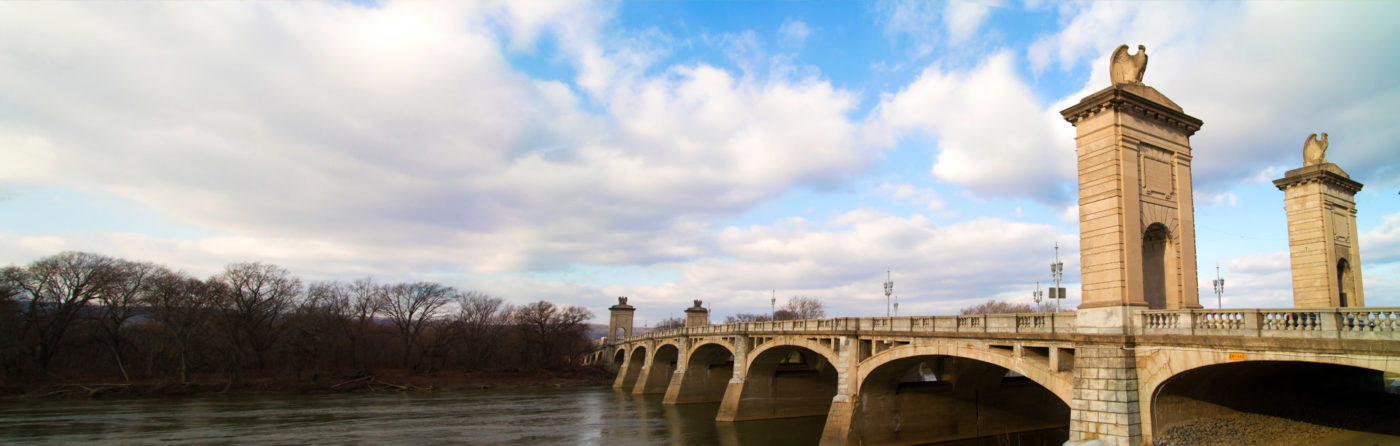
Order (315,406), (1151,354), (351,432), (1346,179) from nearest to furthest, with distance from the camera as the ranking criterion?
(1151,354) → (1346,179) → (351,432) → (315,406)

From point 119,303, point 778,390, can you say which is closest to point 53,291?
point 119,303

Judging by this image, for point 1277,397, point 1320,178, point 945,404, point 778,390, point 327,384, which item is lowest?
point 327,384

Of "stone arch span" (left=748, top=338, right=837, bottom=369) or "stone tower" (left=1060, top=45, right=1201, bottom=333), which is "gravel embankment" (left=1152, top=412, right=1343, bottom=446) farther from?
"stone arch span" (left=748, top=338, right=837, bottom=369)

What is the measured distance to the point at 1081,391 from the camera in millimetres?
17703

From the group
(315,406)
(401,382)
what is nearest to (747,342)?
(315,406)

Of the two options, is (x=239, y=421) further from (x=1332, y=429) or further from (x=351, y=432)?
(x=1332, y=429)

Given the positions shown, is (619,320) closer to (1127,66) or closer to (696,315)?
(696,315)

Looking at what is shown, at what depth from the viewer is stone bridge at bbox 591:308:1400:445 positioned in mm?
13770

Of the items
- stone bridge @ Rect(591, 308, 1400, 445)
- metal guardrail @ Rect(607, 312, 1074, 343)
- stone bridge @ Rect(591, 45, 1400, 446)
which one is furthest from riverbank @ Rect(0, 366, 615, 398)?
stone bridge @ Rect(591, 45, 1400, 446)

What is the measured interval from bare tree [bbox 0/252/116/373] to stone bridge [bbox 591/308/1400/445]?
182 feet

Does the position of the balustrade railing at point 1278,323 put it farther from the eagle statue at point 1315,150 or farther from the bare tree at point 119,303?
the bare tree at point 119,303

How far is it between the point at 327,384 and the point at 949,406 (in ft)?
187

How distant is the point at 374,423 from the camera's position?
126ft

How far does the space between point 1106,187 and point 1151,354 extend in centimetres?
471
